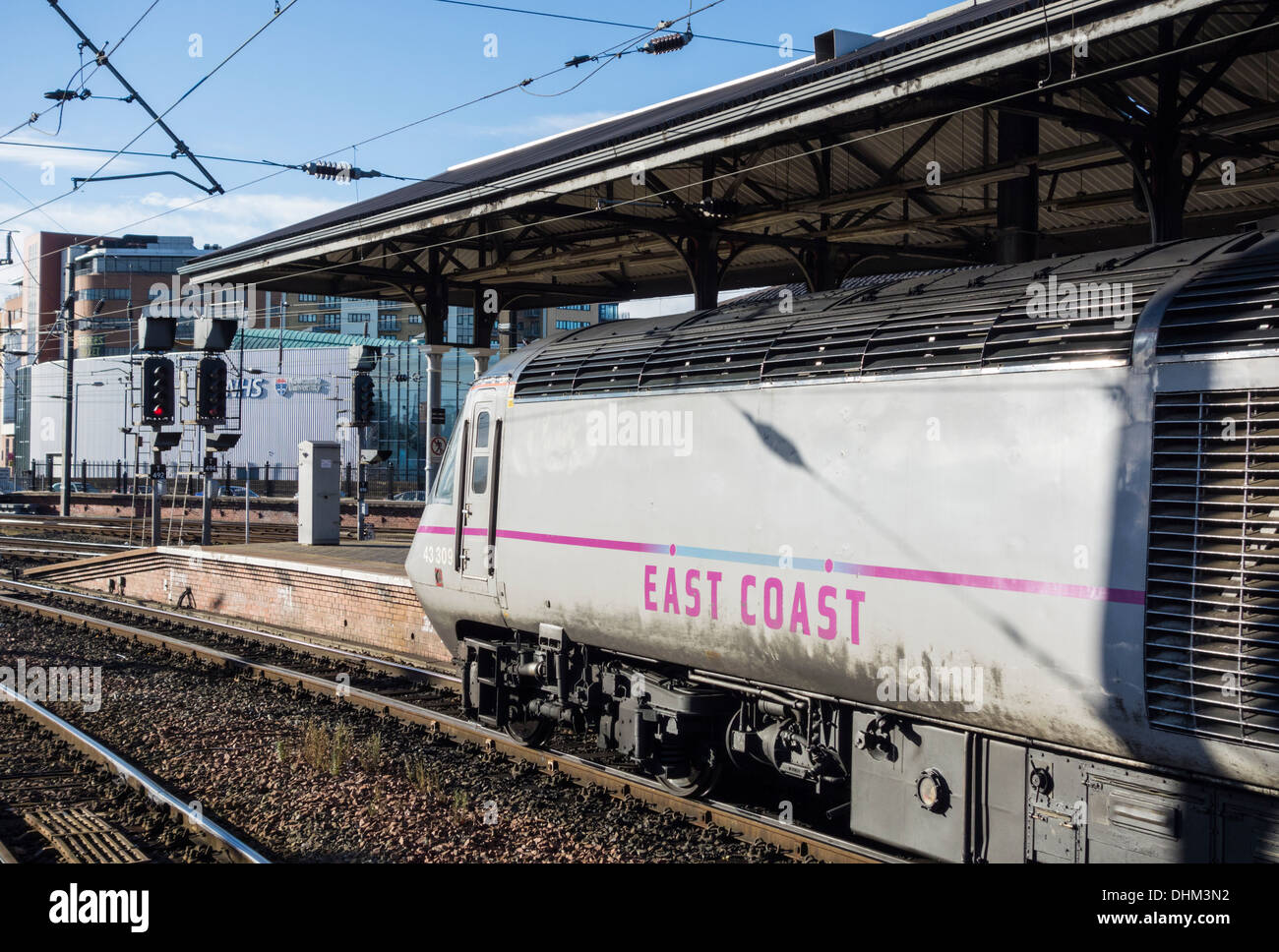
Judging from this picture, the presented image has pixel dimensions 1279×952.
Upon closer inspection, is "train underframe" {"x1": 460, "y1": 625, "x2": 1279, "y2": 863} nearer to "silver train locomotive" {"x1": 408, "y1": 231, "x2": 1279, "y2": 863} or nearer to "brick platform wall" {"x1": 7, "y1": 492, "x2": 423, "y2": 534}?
"silver train locomotive" {"x1": 408, "y1": 231, "x2": 1279, "y2": 863}

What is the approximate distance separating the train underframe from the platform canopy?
16.2 feet

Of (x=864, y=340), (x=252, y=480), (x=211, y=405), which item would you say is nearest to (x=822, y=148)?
(x=864, y=340)

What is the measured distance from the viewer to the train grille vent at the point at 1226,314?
520 centimetres

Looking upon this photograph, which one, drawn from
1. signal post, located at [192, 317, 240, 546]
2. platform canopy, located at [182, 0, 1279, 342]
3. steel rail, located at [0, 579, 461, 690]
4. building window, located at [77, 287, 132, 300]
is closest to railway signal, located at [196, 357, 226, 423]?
signal post, located at [192, 317, 240, 546]

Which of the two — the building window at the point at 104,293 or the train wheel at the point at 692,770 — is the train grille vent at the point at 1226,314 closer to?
the train wheel at the point at 692,770

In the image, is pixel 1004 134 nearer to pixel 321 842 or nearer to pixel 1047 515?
pixel 1047 515

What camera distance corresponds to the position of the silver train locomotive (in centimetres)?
527

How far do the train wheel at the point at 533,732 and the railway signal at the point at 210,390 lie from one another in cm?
1633

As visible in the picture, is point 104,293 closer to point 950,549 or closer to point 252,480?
point 252,480

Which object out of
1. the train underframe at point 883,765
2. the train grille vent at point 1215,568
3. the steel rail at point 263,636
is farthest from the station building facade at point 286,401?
the train grille vent at point 1215,568

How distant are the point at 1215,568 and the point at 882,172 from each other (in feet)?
42.1

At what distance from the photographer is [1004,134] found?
506 inches

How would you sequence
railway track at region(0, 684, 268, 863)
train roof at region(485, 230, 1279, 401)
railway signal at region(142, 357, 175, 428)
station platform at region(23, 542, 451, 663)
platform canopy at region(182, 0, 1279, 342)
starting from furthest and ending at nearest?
railway signal at region(142, 357, 175, 428) → station platform at region(23, 542, 451, 663) → platform canopy at region(182, 0, 1279, 342) → railway track at region(0, 684, 268, 863) → train roof at region(485, 230, 1279, 401)
